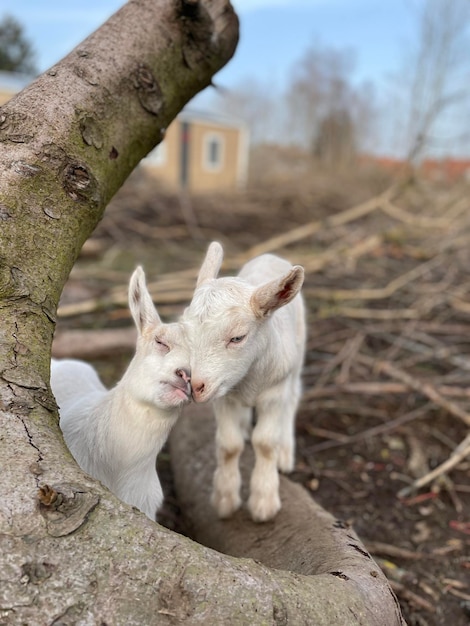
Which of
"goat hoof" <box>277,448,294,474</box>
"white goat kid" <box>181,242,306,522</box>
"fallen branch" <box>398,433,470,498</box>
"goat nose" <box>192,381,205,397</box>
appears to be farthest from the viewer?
"fallen branch" <box>398,433,470,498</box>

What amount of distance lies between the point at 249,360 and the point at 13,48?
138 feet

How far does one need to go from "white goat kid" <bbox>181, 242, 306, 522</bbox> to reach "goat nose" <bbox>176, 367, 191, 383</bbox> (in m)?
0.03

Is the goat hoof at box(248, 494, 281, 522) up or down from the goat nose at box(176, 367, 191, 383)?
down

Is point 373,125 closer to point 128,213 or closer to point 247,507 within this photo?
point 128,213

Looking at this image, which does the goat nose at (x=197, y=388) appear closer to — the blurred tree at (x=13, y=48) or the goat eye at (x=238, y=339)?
the goat eye at (x=238, y=339)

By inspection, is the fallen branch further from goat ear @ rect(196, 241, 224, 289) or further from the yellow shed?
the yellow shed

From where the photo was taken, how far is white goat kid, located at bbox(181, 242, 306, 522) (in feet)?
7.07

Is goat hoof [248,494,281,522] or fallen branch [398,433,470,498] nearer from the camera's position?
goat hoof [248,494,281,522]

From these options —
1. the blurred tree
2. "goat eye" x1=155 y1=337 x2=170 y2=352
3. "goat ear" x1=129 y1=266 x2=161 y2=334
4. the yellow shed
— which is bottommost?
"goat eye" x1=155 y1=337 x2=170 y2=352

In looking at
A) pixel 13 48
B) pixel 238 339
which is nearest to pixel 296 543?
pixel 238 339

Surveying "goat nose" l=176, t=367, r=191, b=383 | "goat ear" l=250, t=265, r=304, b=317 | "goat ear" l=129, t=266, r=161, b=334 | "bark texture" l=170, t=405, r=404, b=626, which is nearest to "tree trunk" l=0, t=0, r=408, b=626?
"bark texture" l=170, t=405, r=404, b=626

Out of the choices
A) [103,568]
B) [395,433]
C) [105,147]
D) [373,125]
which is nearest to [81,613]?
[103,568]

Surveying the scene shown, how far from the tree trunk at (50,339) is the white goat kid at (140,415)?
0.32 m

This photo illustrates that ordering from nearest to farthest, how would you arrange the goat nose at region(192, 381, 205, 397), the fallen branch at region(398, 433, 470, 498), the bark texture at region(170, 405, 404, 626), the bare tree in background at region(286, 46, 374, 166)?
1. the bark texture at region(170, 405, 404, 626)
2. the goat nose at region(192, 381, 205, 397)
3. the fallen branch at region(398, 433, 470, 498)
4. the bare tree in background at region(286, 46, 374, 166)
